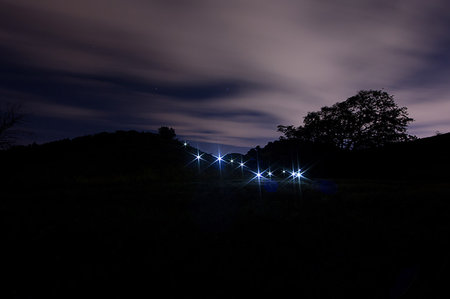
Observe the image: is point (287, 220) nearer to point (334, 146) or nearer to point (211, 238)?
point (211, 238)

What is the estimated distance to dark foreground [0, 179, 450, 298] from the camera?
12.4 feet

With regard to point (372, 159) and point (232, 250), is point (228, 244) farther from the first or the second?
point (372, 159)

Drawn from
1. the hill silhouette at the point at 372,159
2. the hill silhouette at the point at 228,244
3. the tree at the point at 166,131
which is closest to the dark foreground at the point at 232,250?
the hill silhouette at the point at 228,244

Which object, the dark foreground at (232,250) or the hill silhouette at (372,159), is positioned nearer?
the dark foreground at (232,250)

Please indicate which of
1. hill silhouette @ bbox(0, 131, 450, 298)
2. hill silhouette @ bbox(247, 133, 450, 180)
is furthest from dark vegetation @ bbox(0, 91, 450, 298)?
hill silhouette @ bbox(247, 133, 450, 180)

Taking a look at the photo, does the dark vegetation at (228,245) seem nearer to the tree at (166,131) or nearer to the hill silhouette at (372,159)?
the hill silhouette at (372,159)

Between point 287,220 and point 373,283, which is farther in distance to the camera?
point 287,220

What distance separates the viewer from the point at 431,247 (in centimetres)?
513

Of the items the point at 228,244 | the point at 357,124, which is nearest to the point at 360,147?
the point at 357,124

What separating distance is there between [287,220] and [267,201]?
2.98m

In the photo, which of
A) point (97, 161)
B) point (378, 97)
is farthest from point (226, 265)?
point (378, 97)

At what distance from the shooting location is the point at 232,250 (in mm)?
5176

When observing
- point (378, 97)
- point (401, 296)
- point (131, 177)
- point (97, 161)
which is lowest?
point (401, 296)

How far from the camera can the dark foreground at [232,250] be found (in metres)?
3.77
